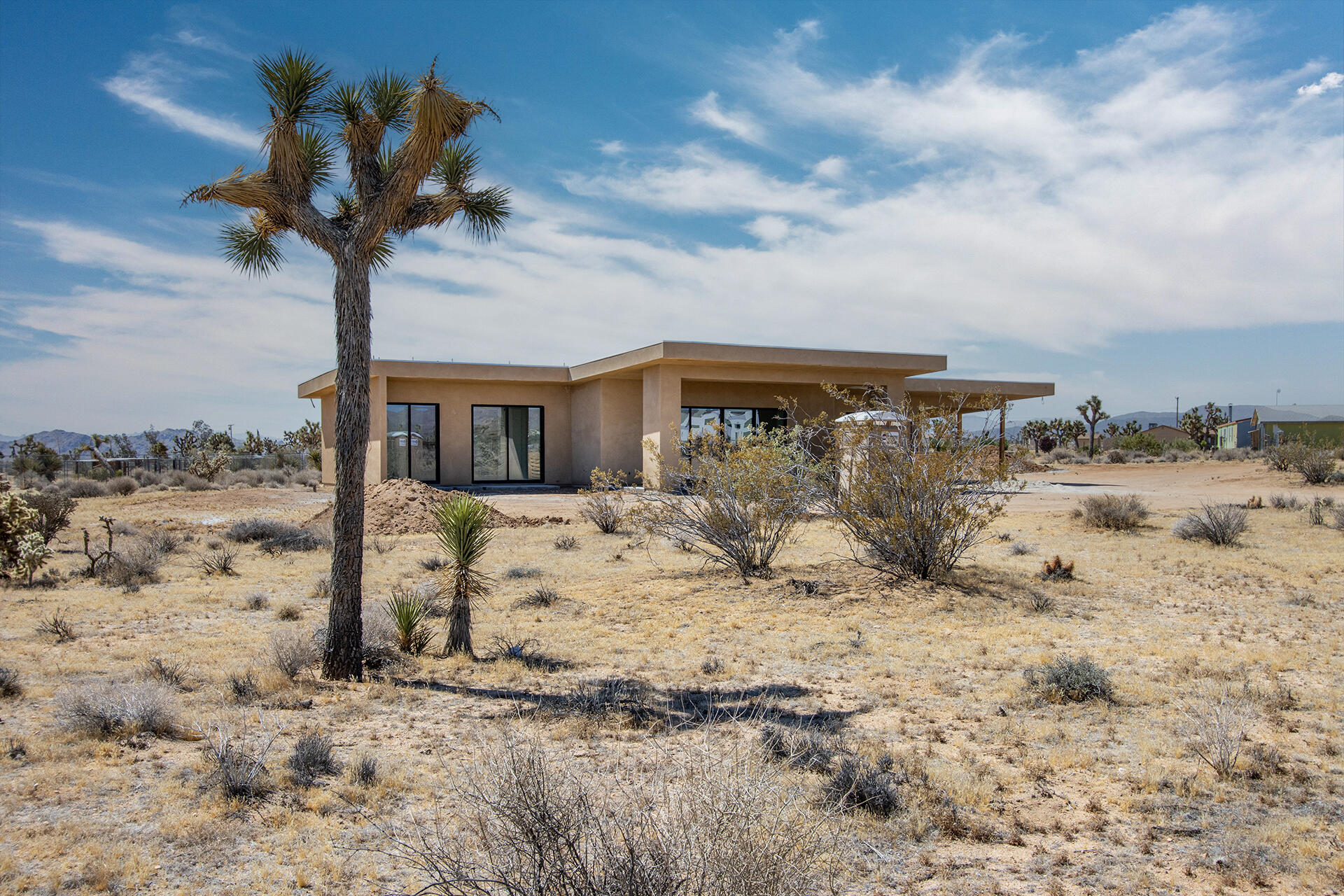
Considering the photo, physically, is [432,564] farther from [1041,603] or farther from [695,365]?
[695,365]

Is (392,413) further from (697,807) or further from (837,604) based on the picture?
(697,807)

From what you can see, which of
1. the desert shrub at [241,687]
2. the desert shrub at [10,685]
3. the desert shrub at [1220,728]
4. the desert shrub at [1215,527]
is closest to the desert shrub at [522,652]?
the desert shrub at [241,687]

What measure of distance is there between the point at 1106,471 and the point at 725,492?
30.9 metres

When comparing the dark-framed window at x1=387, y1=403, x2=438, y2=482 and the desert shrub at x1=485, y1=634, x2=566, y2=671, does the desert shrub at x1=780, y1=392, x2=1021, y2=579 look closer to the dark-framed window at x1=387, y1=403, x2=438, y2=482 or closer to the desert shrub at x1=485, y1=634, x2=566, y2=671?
the desert shrub at x1=485, y1=634, x2=566, y2=671

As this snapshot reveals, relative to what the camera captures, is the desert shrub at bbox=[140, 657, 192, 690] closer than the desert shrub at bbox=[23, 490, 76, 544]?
Yes

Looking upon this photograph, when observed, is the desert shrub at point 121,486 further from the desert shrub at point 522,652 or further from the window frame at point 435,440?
the desert shrub at point 522,652

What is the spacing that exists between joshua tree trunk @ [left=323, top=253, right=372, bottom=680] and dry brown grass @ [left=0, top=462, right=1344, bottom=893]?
331 mm

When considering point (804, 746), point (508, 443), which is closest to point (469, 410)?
point (508, 443)

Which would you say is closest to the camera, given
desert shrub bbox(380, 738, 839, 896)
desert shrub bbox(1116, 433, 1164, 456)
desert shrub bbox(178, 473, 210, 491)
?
desert shrub bbox(380, 738, 839, 896)

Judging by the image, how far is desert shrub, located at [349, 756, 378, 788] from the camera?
4.15 m

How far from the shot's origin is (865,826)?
376 centimetres

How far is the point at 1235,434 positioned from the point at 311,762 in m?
62.0

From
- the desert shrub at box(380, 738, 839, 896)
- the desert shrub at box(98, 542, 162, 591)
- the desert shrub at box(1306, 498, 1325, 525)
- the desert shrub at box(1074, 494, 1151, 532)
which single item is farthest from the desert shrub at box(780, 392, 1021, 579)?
the desert shrub at box(98, 542, 162, 591)

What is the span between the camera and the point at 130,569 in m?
10.5
